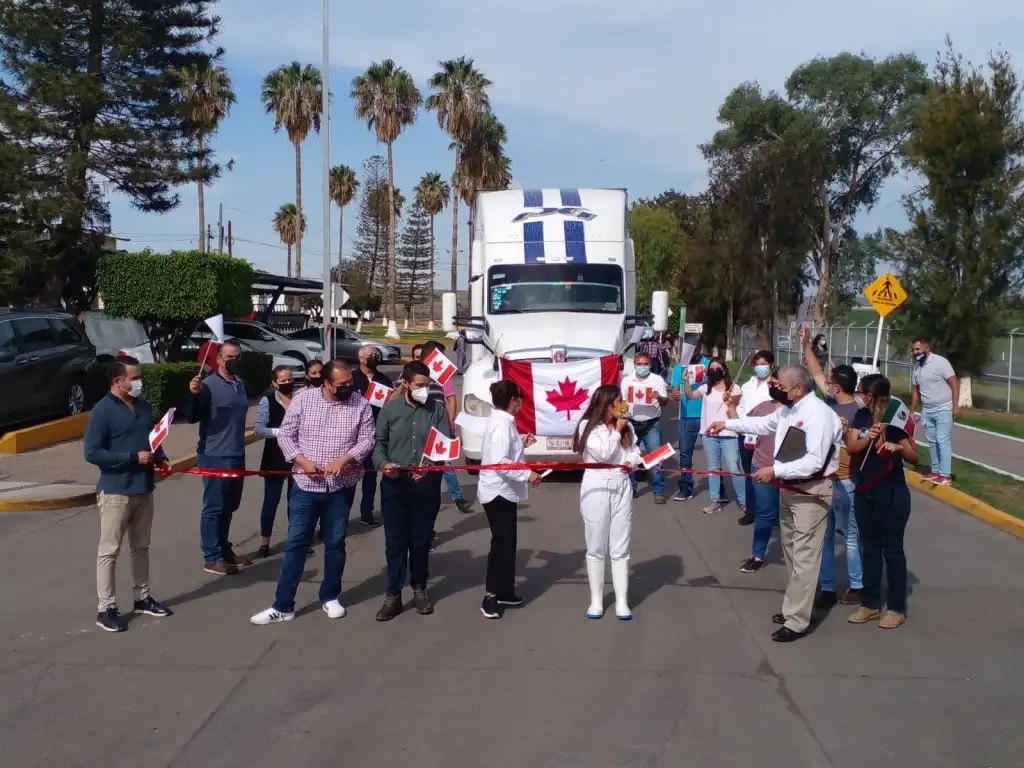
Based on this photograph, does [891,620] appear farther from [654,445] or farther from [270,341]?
[270,341]

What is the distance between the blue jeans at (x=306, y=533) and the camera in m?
7.05

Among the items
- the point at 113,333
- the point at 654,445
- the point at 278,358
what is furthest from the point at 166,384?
the point at 278,358

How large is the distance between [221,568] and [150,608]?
4.07 ft

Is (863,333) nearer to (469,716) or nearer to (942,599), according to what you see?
(942,599)

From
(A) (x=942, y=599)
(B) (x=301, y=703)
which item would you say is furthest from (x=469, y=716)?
(A) (x=942, y=599)

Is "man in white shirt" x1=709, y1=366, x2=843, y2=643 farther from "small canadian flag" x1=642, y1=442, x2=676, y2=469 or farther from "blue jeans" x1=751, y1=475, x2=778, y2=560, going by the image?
"blue jeans" x1=751, y1=475, x2=778, y2=560

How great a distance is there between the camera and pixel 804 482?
683 cm

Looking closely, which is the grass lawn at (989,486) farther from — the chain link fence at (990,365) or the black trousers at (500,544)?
the black trousers at (500,544)

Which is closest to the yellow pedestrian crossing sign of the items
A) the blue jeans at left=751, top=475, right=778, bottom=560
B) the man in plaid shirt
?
the blue jeans at left=751, top=475, right=778, bottom=560

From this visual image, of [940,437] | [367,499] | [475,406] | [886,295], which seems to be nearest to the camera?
[367,499]

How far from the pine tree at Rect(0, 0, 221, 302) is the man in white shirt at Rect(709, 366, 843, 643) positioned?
68.3ft

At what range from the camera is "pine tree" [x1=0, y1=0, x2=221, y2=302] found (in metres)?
23.8

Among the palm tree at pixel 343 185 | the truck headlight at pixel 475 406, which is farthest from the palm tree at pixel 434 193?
the truck headlight at pixel 475 406

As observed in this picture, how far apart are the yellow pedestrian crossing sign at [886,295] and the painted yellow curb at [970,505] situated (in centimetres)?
339
